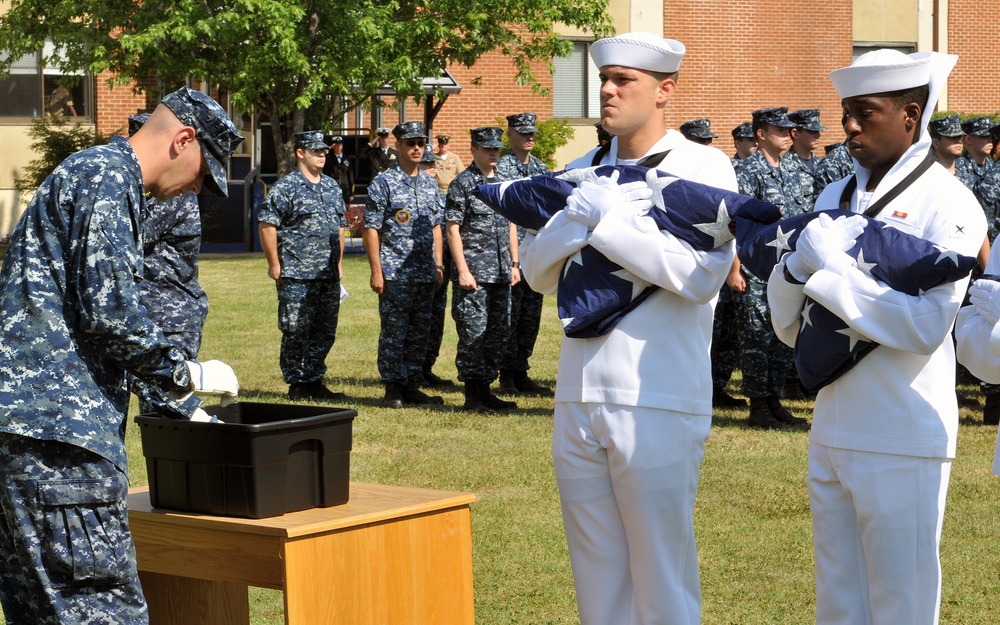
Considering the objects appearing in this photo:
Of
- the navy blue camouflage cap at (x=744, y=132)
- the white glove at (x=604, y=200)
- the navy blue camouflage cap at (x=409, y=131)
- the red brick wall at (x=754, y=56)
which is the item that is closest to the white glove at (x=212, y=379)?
the white glove at (x=604, y=200)

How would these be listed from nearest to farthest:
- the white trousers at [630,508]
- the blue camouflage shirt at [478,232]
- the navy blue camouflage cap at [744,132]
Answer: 1. the white trousers at [630,508]
2. the blue camouflage shirt at [478,232]
3. the navy blue camouflage cap at [744,132]

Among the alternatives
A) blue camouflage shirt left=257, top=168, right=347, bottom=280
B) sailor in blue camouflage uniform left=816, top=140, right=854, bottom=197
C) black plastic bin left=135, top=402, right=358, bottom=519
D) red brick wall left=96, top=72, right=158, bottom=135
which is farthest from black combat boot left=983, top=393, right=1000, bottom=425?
red brick wall left=96, top=72, right=158, bottom=135

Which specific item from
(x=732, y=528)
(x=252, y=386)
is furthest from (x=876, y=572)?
(x=252, y=386)

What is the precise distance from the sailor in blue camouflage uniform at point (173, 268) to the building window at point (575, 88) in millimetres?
21256

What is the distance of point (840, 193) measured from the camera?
3.89 meters

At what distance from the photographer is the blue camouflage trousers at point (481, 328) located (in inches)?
393

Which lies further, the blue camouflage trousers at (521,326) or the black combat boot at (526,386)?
the black combat boot at (526,386)

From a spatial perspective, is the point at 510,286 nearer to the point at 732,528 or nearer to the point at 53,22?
the point at 732,528

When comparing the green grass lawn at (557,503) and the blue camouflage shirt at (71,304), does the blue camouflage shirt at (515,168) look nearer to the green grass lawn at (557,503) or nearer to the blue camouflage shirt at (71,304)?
the green grass lawn at (557,503)

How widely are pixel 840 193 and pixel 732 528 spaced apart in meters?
3.10

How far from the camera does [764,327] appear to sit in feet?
30.9

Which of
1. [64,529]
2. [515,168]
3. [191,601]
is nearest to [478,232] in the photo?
[515,168]

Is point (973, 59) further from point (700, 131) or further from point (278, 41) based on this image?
point (700, 131)

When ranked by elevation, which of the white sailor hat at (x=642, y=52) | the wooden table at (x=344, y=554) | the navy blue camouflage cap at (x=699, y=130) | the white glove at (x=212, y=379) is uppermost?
the white sailor hat at (x=642, y=52)
